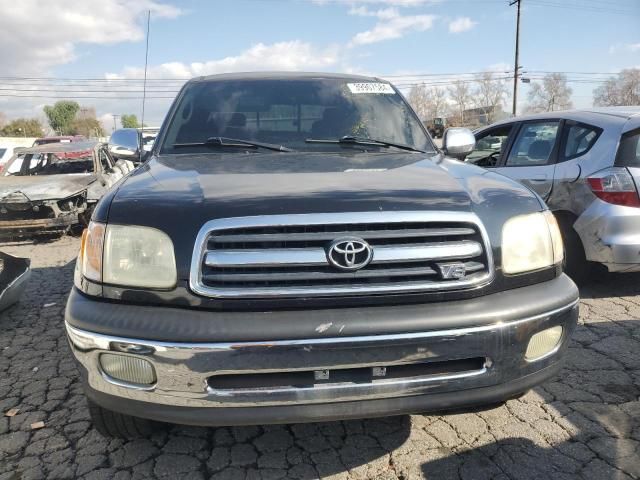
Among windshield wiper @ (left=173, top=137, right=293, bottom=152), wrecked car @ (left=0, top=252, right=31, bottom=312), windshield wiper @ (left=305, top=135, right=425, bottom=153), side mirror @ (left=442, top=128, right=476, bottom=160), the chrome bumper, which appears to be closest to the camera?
the chrome bumper

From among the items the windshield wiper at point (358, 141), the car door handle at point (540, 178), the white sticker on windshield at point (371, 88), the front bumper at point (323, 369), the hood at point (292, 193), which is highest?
the white sticker on windshield at point (371, 88)

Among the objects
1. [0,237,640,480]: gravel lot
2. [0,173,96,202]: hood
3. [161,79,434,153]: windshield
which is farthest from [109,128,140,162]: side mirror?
[0,173,96,202]: hood

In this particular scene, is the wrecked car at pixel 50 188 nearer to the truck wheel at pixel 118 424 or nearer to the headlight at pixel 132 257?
the truck wheel at pixel 118 424

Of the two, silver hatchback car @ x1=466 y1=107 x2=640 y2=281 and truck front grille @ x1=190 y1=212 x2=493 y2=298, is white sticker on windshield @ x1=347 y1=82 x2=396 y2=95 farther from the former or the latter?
silver hatchback car @ x1=466 y1=107 x2=640 y2=281

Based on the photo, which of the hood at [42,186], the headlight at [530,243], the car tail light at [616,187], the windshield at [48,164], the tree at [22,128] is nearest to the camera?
the headlight at [530,243]

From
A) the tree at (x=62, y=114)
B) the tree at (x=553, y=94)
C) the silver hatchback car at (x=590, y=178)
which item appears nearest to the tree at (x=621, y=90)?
the tree at (x=553, y=94)

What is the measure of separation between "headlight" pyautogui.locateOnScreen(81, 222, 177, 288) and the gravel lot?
95cm

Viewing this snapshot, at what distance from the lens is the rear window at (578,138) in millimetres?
4395

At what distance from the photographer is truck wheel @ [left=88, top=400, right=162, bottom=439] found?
2279 millimetres

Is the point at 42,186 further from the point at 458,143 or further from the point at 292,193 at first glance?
the point at 292,193

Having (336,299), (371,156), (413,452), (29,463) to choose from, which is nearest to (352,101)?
(371,156)

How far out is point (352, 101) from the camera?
3416mm

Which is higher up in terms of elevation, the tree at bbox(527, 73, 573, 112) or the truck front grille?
the tree at bbox(527, 73, 573, 112)

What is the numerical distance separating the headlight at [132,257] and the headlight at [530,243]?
133cm
